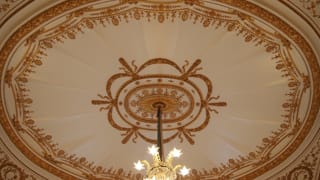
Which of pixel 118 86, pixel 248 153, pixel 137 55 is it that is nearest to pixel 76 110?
pixel 118 86

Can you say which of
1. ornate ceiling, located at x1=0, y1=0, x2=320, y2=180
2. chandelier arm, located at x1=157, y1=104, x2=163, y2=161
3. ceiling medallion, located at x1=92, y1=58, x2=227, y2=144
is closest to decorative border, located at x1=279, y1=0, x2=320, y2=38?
ornate ceiling, located at x1=0, y1=0, x2=320, y2=180

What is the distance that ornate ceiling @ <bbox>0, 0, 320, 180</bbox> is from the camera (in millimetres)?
5340

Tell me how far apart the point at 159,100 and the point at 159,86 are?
224 millimetres

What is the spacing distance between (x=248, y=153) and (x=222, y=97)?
1.06 metres

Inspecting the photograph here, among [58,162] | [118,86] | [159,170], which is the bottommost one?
[159,170]

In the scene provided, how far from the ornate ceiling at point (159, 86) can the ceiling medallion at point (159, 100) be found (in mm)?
14

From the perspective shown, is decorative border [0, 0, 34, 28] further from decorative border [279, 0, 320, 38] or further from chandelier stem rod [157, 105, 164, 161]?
decorative border [279, 0, 320, 38]

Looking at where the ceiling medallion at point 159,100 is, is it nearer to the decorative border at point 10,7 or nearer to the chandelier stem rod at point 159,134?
the chandelier stem rod at point 159,134

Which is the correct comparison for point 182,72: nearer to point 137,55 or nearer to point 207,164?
point 137,55

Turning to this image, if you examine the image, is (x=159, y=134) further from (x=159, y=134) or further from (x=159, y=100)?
(x=159, y=100)

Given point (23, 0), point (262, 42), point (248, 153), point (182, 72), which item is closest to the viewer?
Result: point (23, 0)

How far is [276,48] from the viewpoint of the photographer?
569cm

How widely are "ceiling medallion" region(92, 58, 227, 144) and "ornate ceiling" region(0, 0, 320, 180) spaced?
14 mm

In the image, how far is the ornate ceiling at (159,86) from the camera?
5.34m
